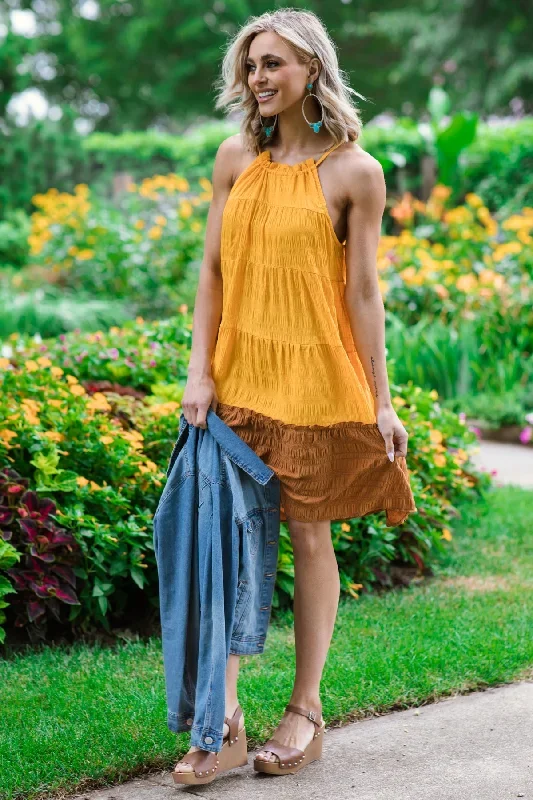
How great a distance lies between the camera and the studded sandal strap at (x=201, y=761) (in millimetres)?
2721

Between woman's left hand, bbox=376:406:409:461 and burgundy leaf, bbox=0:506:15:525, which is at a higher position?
woman's left hand, bbox=376:406:409:461

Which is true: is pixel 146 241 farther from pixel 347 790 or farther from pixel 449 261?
pixel 347 790

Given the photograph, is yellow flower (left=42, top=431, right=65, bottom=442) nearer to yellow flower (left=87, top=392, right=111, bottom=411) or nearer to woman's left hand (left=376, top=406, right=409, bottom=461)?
yellow flower (left=87, top=392, right=111, bottom=411)

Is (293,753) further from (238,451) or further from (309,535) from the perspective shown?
(238,451)

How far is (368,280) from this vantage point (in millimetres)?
2811

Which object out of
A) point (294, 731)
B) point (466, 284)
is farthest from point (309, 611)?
point (466, 284)

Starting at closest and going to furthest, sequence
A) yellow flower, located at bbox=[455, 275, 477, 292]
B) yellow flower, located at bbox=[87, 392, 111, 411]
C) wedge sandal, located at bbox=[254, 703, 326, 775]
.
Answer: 1. wedge sandal, located at bbox=[254, 703, 326, 775]
2. yellow flower, located at bbox=[87, 392, 111, 411]
3. yellow flower, located at bbox=[455, 275, 477, 292]

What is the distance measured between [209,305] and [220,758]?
46.1 inches

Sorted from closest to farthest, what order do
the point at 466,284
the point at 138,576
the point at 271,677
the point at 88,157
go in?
the point at 271,677, the point at 138,576, the point at 466,284, the point at 88,157

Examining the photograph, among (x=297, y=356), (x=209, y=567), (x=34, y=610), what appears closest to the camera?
(x=209, y=567)

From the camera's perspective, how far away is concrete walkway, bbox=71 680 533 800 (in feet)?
8.89

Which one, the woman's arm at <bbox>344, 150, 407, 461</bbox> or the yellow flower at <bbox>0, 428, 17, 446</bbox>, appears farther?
the yellow flower at <bbox>0, 428, 17, 446</bbox>

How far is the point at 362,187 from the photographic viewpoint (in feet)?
8.96

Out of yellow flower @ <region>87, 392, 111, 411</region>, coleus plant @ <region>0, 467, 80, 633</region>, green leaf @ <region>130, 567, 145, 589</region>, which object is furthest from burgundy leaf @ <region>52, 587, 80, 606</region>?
yellow flower @ <region>87, 392, 111, 411</region>
